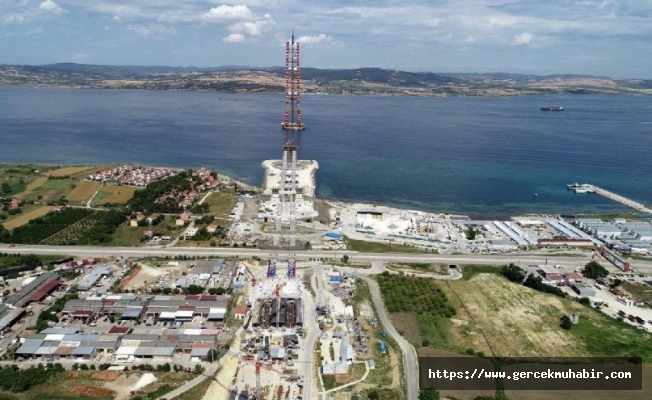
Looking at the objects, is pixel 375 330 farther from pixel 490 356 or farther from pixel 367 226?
pixel 367 226

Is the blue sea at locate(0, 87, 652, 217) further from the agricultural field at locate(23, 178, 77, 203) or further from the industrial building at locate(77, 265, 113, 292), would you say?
the industrial building at locate(77, 265, 113, 292)

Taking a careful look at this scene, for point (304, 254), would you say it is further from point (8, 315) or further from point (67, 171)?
point (67, 171)

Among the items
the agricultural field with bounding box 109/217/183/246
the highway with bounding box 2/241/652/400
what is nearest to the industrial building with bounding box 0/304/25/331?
the highway with bounding box 2/241/652/400

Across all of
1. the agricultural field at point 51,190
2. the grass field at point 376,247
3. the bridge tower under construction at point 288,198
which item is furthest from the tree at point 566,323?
the agricultural field at point 51,190

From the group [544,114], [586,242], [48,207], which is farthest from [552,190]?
[544,114]

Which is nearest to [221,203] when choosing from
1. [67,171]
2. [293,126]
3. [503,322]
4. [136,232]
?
[136,232]
